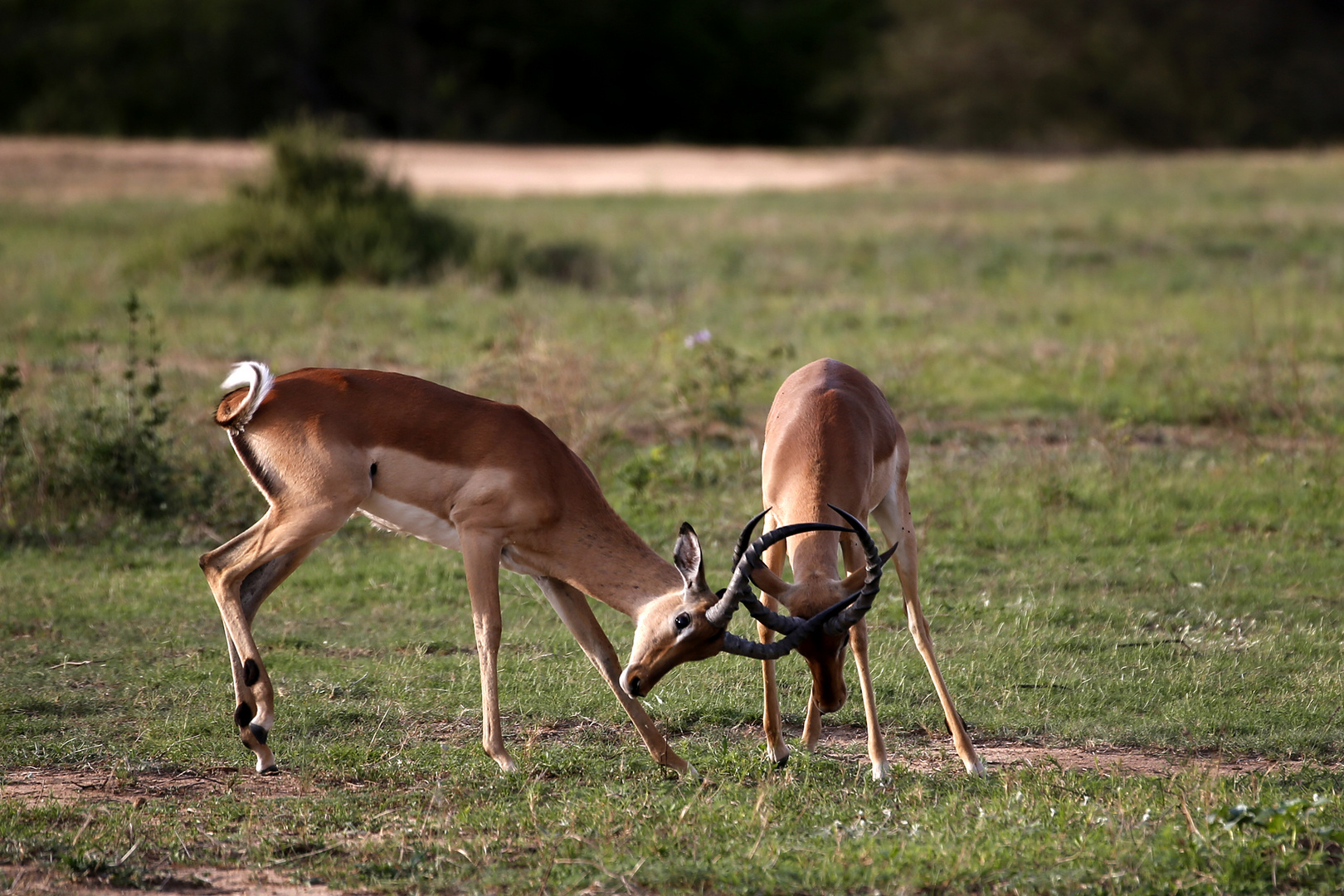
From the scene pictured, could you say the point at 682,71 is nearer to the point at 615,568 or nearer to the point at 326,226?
the point at 326,226

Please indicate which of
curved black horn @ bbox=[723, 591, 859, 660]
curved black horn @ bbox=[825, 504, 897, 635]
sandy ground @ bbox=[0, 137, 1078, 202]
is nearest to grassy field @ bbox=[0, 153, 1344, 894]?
curved black horn @ bbox=[723, 591, 859, 660]

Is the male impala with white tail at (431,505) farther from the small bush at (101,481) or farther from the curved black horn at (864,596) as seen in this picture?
the small bush at (101,481)

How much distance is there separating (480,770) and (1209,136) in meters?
39.9

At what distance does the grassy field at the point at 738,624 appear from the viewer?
14.6 feet

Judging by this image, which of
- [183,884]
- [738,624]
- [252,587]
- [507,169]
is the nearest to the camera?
[183,884]

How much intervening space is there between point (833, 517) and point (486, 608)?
49.8 inches

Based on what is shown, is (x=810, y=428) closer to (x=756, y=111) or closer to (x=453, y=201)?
(x=453, y=201)

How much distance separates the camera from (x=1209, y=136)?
40.9 m

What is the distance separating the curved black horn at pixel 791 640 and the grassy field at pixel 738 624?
19.2 inches

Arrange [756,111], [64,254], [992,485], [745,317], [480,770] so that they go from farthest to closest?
1. [756,111]
2. [64,254]
3. [745,317]
4. [992,485]
5. [480,770]

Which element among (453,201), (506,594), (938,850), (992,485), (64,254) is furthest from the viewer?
(453,201)

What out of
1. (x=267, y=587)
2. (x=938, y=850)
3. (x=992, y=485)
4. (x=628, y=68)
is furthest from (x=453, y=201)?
(x=628, y=68)

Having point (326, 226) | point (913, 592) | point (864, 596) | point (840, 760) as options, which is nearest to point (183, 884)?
Result: point (864, 596)

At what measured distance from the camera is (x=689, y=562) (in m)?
4.99
